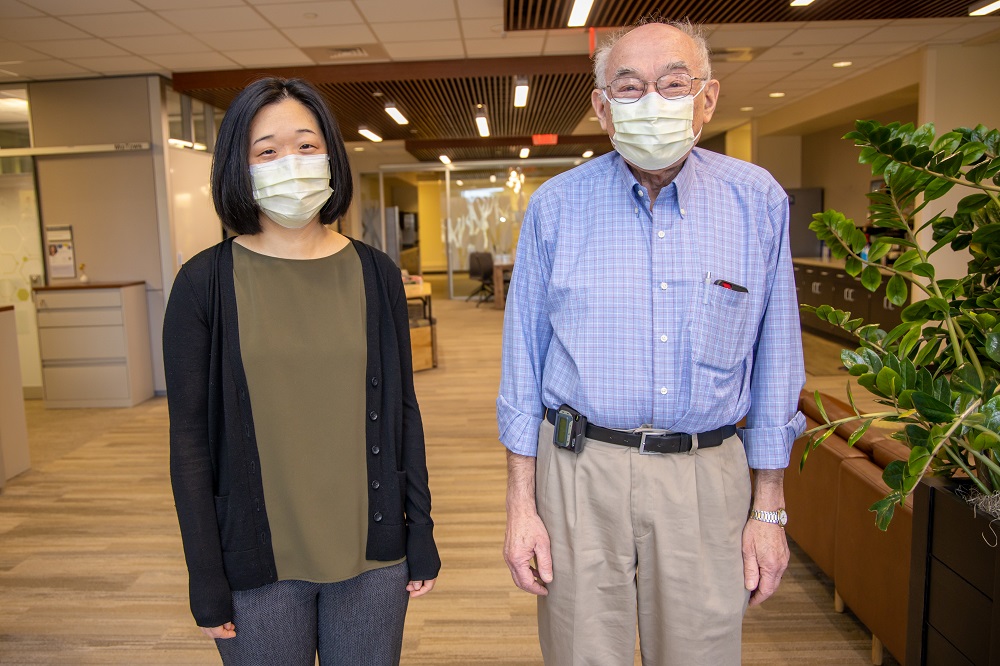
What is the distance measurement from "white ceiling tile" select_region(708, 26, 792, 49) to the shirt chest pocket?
19.0ft

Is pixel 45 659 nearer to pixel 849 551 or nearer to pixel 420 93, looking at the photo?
pixel 849 551

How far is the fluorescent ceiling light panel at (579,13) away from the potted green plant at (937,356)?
3.95 metres

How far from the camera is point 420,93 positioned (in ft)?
28.2

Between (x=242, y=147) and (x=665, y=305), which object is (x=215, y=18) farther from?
(x=665, y=305)

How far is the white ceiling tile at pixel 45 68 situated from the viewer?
6844 millimetres

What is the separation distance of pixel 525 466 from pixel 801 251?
11.6 metres

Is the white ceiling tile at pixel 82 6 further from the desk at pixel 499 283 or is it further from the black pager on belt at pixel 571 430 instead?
the desk at pixel 499 283

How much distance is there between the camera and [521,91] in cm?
846

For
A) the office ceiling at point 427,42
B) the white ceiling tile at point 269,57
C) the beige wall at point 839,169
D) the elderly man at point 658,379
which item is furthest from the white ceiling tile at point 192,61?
the beige wall at point 839,169

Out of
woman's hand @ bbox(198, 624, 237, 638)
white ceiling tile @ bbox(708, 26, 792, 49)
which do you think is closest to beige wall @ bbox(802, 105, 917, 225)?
white ceiling tile @ bbox(708, 26, 792, 49)

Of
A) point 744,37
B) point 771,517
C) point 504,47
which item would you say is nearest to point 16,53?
point 504,47

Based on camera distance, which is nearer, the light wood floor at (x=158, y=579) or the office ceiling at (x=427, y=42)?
the light wood floor at (x=158, y=579)

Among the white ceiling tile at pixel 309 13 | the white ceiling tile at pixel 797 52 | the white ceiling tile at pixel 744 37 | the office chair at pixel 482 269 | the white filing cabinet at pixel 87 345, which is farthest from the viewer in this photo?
the office chair at pixel 482 269

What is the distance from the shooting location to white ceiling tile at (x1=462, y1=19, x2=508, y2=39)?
6215mm
